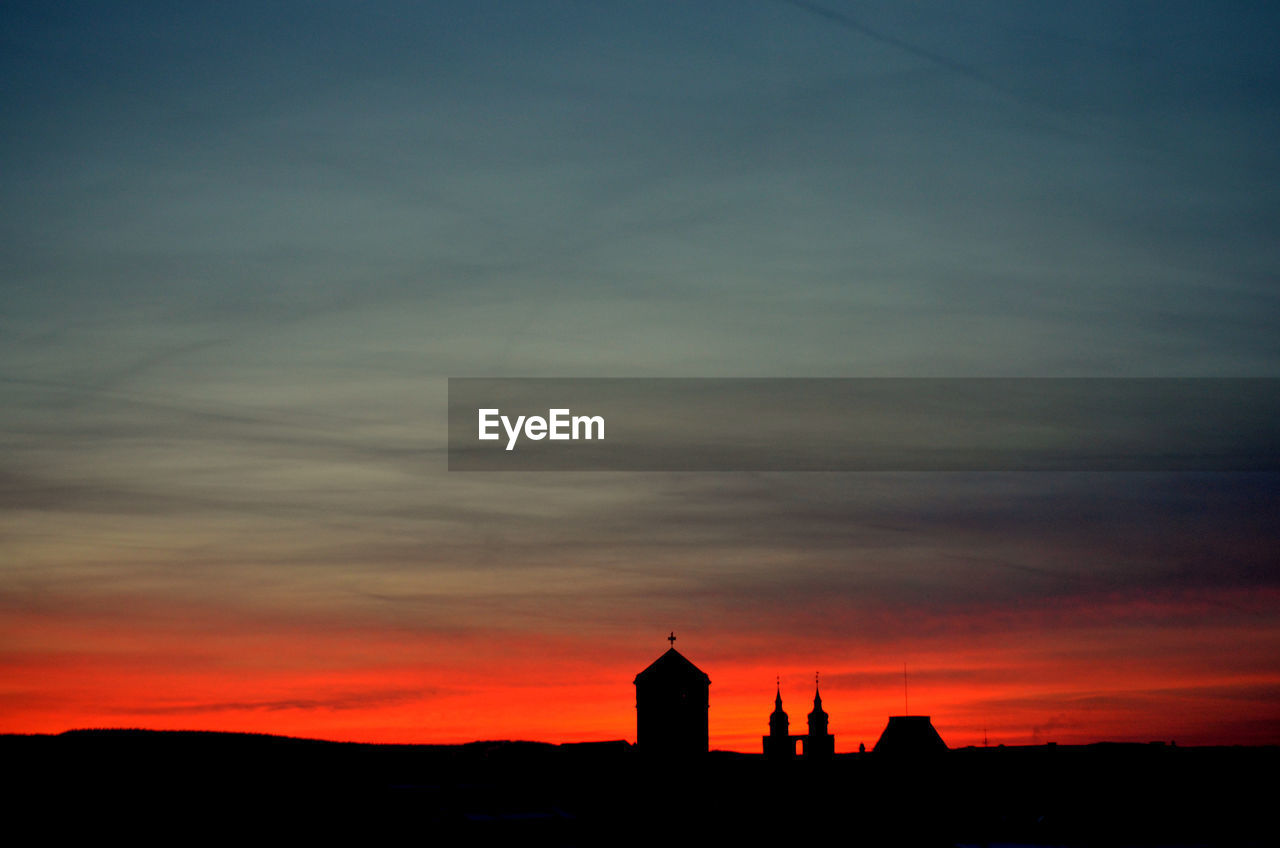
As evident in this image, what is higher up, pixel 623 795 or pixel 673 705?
pixel 673 705

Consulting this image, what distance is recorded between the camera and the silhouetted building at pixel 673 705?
105 m

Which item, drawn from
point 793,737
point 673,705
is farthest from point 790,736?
point 673,705

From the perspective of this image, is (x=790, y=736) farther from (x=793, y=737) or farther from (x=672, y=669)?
(x=672, y=669)

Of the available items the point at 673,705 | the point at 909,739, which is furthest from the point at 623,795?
the point at 909,739

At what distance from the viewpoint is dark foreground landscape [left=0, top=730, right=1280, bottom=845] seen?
91688 millimetres

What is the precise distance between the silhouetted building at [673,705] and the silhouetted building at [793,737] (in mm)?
35875

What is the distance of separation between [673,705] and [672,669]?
7.89 feet

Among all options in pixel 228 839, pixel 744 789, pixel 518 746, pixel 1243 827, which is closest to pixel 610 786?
pixel 744 789

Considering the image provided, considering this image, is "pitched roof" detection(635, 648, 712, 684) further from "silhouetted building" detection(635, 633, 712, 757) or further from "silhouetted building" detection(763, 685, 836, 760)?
"silhouetted building" detection(763, 685, 836, 760)

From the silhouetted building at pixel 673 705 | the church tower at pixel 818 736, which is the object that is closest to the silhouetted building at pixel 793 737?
the church tower at pixel 818 736

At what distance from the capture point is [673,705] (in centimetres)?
10512

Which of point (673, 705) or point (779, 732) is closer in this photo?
point (673, 705)

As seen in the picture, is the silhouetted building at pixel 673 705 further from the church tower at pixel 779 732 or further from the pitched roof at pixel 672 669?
the church tower at pixel 779 732

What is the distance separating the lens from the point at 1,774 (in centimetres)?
10456
